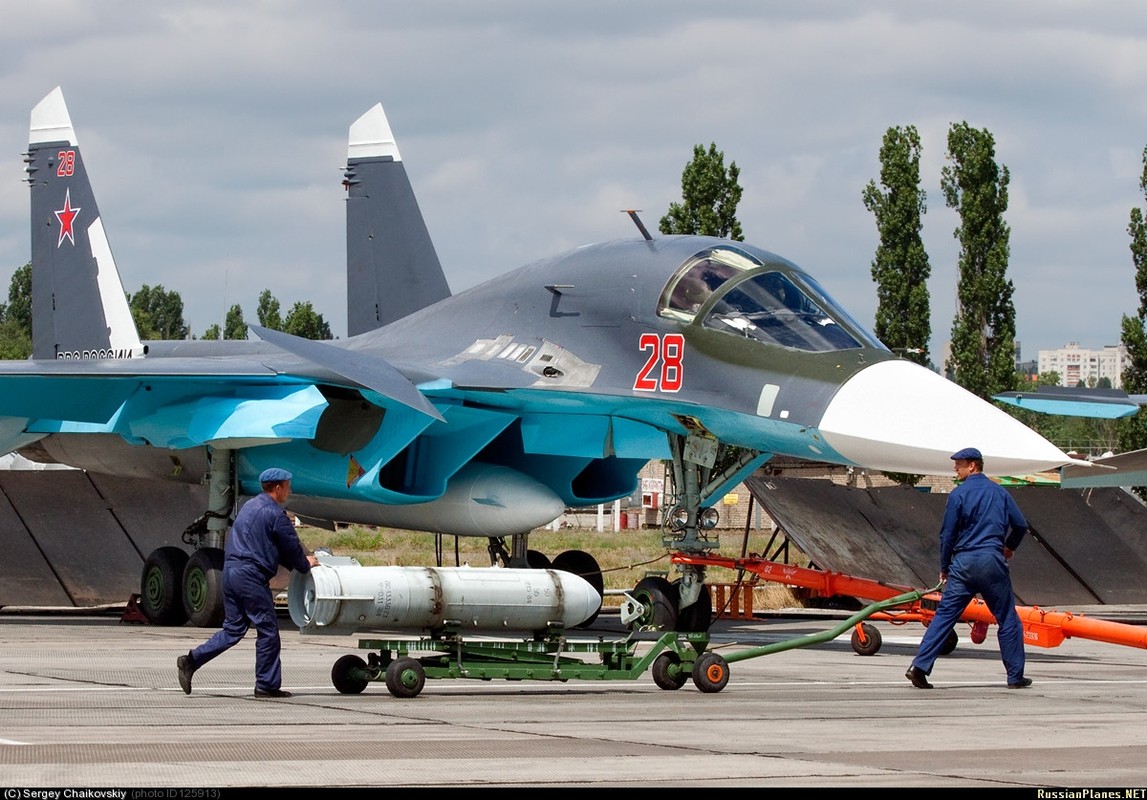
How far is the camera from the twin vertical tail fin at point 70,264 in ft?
61.3

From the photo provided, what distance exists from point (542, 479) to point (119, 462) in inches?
178

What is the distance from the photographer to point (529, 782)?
546 cm

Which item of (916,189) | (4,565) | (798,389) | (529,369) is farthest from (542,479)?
(916,189)

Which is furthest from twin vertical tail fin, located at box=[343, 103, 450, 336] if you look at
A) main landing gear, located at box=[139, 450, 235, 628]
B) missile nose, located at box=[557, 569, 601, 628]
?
missile nose, located at box=[557, 569, 601, 628]

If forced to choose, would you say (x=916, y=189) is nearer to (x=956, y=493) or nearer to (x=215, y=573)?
(x=215, y=573)

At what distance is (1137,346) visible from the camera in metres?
27.8

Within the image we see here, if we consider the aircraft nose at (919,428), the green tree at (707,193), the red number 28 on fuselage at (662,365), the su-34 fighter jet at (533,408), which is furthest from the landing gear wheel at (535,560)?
the green tree at (707,193)

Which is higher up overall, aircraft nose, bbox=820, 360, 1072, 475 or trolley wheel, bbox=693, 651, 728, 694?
aircraft nose, bbox=820, 360, 1072, 475

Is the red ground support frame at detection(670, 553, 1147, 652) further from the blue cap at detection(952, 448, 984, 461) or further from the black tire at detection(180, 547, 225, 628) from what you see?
the black tire at detection(180, 547, 225, 628)

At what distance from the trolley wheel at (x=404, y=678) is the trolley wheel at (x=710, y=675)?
158cm

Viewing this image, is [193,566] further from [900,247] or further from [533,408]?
[900,247]

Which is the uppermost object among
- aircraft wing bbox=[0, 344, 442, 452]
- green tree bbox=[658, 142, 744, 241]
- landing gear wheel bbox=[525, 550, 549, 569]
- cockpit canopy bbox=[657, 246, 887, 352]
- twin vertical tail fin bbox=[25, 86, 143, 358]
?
green tree bbox=[658, 142, 744, 241]

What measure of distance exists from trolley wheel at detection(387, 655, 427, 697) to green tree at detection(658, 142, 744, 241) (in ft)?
Result: 79.7

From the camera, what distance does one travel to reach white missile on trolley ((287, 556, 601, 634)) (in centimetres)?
882
